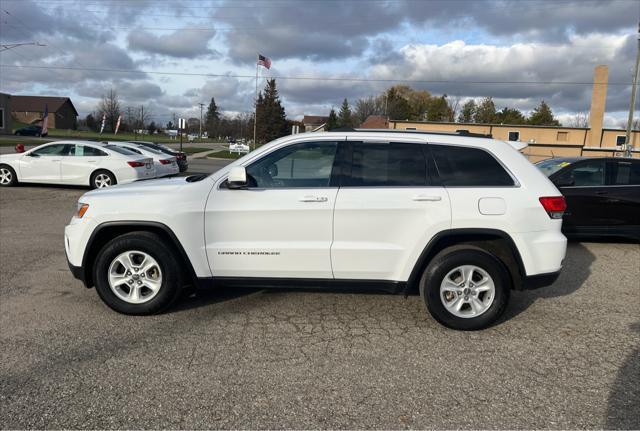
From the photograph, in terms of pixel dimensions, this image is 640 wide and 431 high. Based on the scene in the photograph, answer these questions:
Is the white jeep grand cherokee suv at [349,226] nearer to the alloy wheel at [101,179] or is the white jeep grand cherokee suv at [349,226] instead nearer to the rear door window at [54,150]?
the alloy wheel at [101,179]

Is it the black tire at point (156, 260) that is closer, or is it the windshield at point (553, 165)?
the black tire at point (156, 260)

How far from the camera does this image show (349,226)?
4.07 meters

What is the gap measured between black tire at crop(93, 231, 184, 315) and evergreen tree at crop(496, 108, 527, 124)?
8338 centimetres

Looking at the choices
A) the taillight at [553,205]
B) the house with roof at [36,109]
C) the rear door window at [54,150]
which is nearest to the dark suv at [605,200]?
the taillight at [553,205]

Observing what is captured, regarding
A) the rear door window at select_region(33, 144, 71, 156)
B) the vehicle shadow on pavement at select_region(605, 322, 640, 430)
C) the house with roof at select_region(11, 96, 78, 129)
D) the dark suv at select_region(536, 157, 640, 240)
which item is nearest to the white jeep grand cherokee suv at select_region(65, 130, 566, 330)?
the vehicle shadow on pavement at select_region(605, 322, 640, 430)

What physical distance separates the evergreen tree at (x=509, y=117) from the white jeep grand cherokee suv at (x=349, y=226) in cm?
8225

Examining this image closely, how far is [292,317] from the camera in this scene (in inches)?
173

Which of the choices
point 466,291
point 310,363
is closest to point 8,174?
point 310,363

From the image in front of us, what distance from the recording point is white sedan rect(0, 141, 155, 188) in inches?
505

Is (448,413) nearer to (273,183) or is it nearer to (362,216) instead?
(362,216)

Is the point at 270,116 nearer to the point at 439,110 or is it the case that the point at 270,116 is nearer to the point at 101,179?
the point at 439,110

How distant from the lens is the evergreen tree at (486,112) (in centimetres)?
8135

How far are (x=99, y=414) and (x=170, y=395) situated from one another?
429 mm

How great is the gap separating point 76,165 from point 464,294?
40.2 feet
